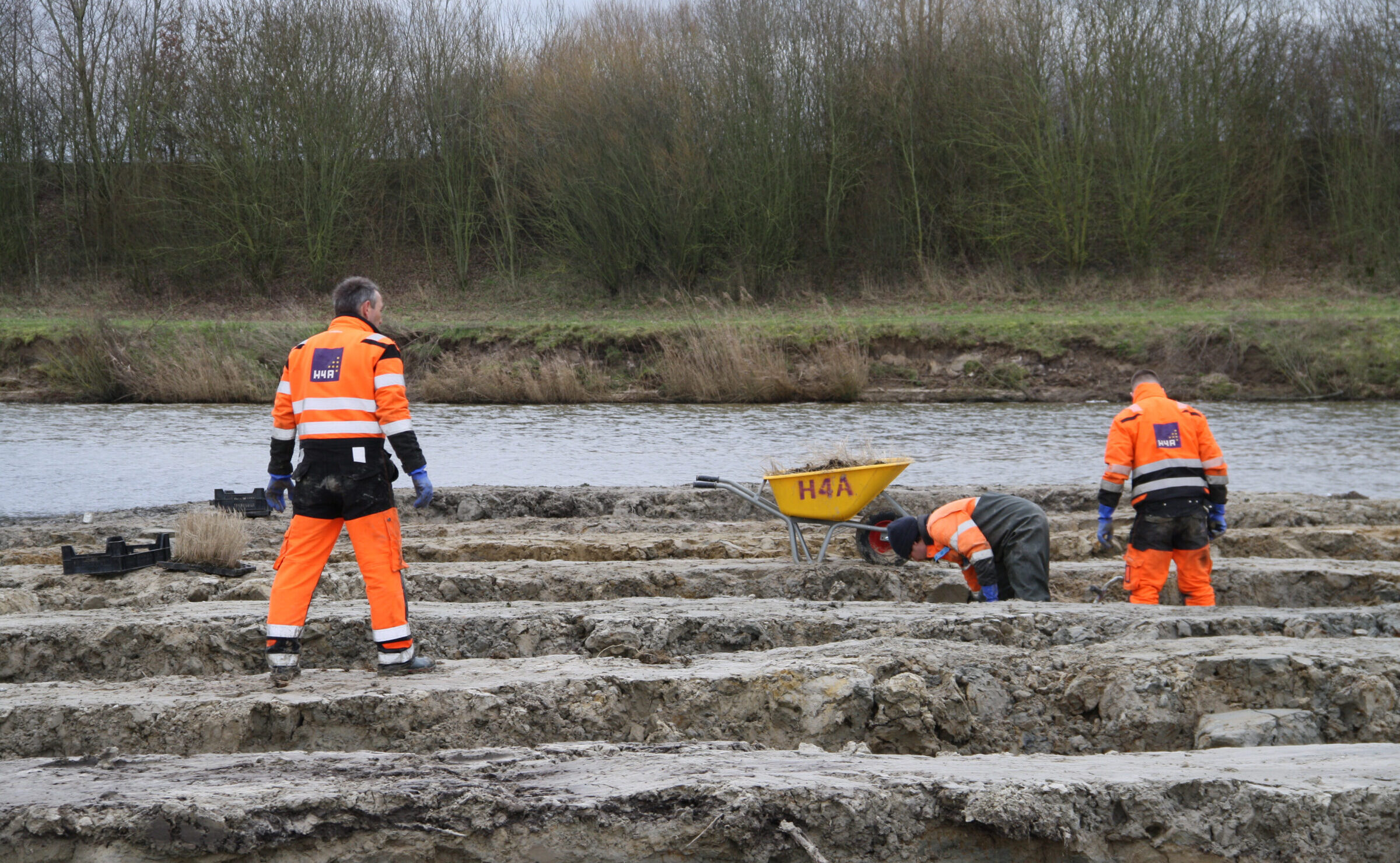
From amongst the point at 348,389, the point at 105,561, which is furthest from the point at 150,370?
the point at 348,389

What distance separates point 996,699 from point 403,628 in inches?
95.7

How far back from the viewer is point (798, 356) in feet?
61.8

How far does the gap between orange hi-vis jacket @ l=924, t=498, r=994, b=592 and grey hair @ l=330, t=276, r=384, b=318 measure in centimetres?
335

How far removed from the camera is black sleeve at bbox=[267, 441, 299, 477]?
4430mm

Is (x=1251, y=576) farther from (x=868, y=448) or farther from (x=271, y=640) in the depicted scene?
(x=271, y=640)

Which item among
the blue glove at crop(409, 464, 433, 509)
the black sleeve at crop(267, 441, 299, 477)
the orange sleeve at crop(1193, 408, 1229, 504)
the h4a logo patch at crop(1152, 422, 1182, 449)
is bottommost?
the orange sleeve at crop(1193, 408, 1229, 504)

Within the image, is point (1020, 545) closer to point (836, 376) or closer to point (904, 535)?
point (904, 535)

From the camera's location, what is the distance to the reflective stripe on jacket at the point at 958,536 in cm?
587

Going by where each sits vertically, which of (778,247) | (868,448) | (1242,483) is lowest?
(1242,483)

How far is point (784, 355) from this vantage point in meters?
18.3

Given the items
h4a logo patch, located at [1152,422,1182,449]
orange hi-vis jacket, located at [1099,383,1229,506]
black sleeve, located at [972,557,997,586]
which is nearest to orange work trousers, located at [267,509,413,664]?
black sleeve, located at [972,557,997,586]

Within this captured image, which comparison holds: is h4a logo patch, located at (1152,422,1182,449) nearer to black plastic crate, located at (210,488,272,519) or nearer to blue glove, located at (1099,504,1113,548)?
blue glove, located at (1099,504,1113,548)

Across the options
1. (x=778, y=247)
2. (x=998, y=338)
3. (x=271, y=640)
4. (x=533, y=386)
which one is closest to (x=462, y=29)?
(x=778, y=247)

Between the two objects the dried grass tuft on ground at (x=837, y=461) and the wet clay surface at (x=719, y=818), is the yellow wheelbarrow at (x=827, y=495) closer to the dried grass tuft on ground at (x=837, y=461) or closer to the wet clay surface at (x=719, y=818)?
the dried grass tuft on ground at (x=837, y=461)
